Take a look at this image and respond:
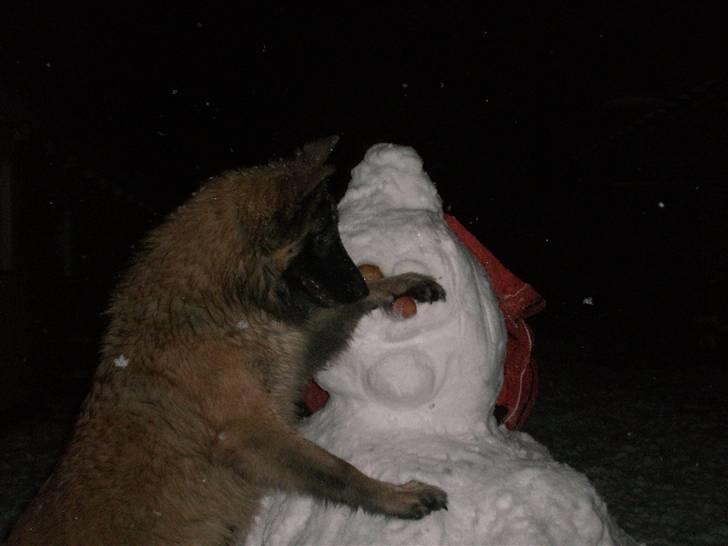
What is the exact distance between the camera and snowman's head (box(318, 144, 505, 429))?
2.53 m

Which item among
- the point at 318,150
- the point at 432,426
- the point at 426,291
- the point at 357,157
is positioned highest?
the point at 318,150

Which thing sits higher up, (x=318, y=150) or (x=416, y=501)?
(x=318, y=150)

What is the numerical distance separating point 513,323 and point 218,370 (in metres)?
1.21

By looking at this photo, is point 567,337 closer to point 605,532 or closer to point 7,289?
point 7,289

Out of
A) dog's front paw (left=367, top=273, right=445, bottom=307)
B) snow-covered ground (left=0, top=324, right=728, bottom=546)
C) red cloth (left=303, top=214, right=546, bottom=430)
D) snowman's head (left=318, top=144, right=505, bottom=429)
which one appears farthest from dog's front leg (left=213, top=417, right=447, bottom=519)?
snow-covered ground (left=0, top=324, right=728, bottom=546)

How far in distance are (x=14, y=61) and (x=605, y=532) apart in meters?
9.05

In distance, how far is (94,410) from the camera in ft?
9.04

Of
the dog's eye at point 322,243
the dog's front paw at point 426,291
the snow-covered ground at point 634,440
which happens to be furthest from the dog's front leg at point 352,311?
the snow-covered ground at point 634,440

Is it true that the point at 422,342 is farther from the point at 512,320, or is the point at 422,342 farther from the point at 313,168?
the point at 313,168

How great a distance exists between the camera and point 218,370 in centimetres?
268

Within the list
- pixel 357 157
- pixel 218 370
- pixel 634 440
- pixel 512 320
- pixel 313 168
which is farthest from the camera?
pixel 357 157

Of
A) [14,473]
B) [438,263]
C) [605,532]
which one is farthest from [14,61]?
[605,532]

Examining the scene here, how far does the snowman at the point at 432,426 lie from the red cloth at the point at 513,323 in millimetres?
225

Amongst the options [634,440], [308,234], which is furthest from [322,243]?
[634,440]
